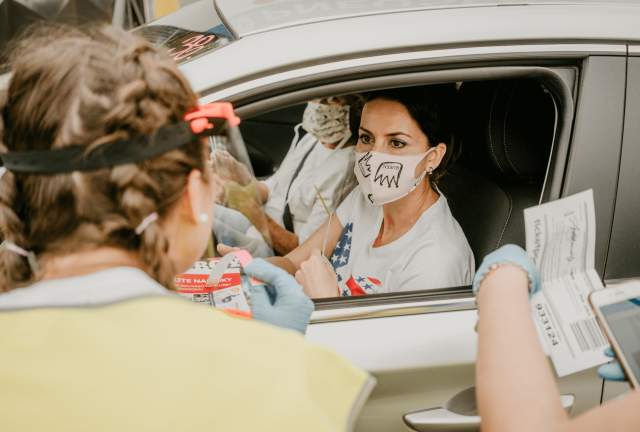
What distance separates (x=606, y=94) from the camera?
199 centimetres

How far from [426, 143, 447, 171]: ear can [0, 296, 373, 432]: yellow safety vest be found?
177cm

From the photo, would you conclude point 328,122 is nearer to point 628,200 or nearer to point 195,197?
point 628,200

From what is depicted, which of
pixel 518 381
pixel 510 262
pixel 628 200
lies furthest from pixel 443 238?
pixel 518 381

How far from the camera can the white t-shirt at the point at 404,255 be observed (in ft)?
8.02

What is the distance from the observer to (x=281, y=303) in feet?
5.27

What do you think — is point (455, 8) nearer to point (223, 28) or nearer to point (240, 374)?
point (223, 28)

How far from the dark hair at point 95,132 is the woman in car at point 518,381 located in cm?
60

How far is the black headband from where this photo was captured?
3.32 feet

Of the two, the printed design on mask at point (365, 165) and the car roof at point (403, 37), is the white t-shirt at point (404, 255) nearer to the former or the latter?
the printed design on mask at point (365, 165)

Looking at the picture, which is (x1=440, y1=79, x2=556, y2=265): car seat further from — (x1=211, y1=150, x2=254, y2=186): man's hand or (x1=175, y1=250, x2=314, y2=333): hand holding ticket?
(x1=175, y1=250, x2=314, y2=333): hand holding ticket

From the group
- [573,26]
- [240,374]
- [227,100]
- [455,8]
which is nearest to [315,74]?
[227,100]

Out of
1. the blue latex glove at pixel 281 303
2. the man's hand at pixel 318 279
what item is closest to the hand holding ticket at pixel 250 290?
the blue latex glove at pixel 281 303

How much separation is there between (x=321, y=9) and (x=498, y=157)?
87 centimetres

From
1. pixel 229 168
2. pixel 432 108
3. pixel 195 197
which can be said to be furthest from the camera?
pixel 432 108
